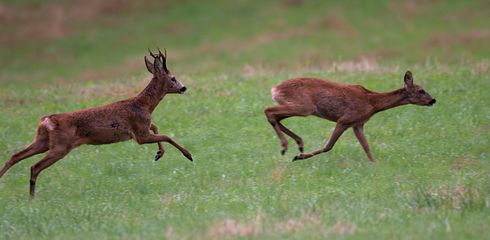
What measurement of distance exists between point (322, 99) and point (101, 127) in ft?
10.2

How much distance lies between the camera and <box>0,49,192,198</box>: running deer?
12156 millimetres

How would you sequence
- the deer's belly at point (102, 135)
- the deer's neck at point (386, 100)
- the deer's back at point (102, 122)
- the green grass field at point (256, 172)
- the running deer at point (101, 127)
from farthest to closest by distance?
the deer's neck at point (386, 100)
the deer's belly at point (102, 135)
the deer's back at point (102, 122)
the running deer at point (101, 127)
the green grass field at point (256, 172)

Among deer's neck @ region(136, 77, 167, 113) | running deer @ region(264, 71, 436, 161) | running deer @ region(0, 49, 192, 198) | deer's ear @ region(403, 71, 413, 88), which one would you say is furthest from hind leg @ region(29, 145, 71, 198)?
deer's ear @ region(403, 71, 413, 88)

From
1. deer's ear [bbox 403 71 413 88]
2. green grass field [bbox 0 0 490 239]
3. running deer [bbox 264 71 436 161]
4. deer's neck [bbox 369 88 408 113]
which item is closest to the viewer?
green grass field [bbox 0 0 490 239]

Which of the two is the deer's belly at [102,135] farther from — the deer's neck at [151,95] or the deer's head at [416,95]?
the deer's head at [416,95]

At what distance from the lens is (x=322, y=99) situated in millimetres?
13492

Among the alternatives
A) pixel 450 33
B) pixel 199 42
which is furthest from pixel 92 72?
pixel 450 33

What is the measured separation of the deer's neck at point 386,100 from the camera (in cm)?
1373

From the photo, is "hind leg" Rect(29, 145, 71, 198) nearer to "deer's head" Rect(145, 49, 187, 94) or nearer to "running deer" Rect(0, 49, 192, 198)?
"running deer" Rect(0, 49, 192, 198)

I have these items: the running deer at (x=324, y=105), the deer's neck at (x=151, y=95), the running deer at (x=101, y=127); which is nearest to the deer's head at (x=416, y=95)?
the running deer at (x=324, y=105)

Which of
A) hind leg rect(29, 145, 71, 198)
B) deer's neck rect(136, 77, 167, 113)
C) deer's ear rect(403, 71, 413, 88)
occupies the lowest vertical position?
hind leg rect(29, 145, 71, 198)

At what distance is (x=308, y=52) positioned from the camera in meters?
31.5

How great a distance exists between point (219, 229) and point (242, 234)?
0.89ft

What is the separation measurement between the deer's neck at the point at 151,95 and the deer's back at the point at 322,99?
1592 mm
